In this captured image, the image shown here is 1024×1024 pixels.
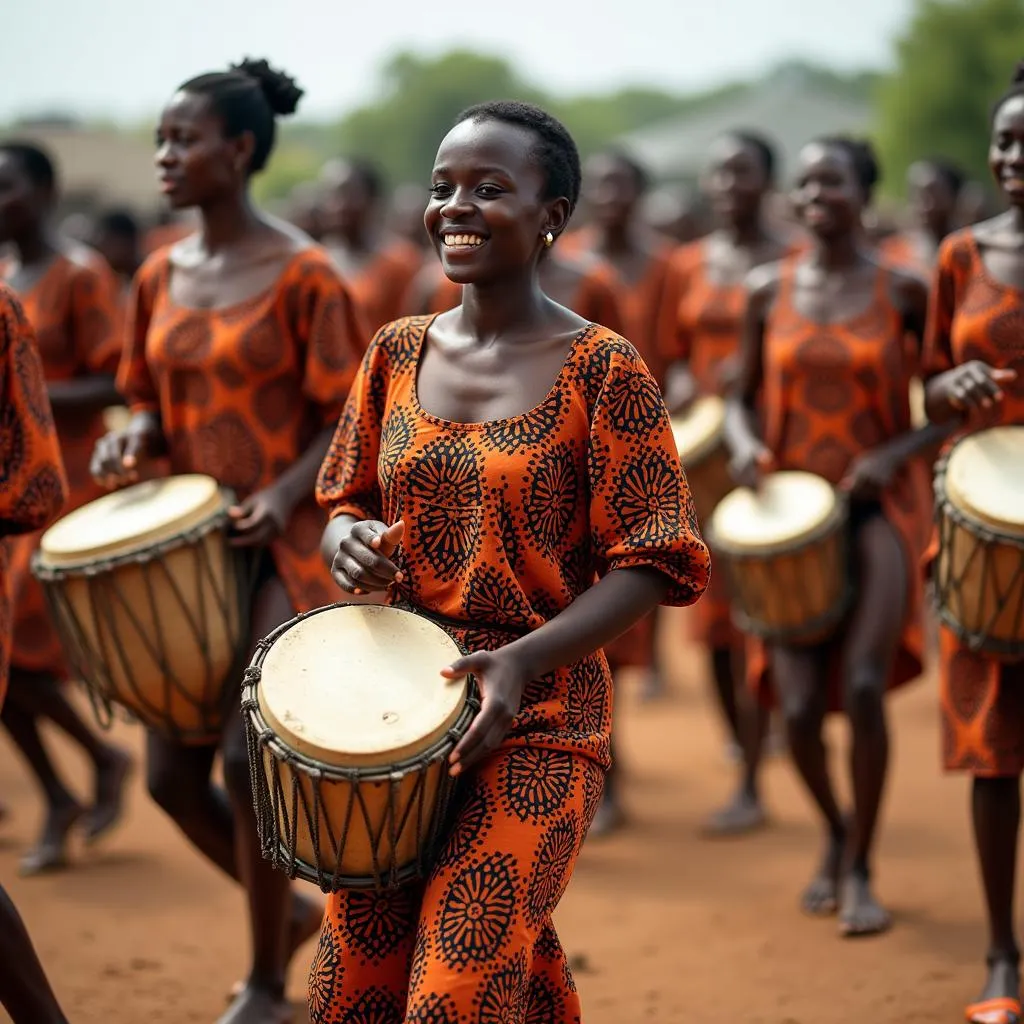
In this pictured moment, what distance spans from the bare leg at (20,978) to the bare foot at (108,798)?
2887 millimetres

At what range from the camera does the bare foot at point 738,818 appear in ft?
22.8

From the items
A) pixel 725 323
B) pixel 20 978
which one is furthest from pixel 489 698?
pixel 725 323

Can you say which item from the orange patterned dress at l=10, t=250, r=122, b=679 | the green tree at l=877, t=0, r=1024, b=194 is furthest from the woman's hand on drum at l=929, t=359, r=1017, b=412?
the green tree at l=877, t=0, r=1024, b=194

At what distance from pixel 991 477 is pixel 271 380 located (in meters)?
2.01

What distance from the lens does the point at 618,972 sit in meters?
5.38

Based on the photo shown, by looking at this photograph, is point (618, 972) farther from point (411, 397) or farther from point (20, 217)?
point (20, 217)

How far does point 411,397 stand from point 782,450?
2.84 metres

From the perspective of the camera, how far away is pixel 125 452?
16.3 ft

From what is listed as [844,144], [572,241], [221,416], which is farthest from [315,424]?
[572,241]

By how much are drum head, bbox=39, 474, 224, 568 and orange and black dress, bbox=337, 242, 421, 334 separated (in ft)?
19.2

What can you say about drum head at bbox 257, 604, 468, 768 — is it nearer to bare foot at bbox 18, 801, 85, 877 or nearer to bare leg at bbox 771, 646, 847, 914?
bare leg at bbox 771, 646, 847, 914

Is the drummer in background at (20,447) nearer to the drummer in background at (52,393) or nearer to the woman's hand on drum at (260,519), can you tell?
the woman's hand on drum at (260,519)

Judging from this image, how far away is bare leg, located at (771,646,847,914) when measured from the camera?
230 inches

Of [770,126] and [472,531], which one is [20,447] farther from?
[770,126]
